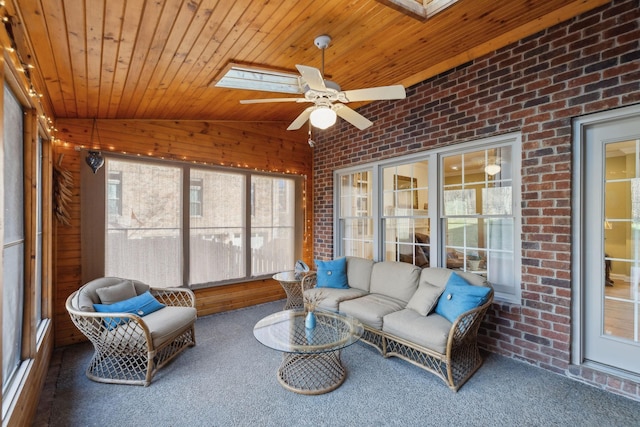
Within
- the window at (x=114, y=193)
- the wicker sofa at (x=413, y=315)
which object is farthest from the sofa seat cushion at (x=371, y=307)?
the window at (x=114, y=193)

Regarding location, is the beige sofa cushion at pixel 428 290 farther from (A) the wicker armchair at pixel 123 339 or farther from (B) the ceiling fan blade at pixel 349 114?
(A) the wicker armchair at pixel 123 339

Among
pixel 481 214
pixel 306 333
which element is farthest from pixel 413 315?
pixel 481 214

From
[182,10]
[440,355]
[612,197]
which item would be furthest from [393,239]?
[182,10]

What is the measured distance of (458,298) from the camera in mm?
2947

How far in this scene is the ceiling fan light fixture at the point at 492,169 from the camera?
3.44 m

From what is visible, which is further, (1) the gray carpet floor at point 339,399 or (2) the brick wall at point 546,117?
(2) the brick wall at point 546,117

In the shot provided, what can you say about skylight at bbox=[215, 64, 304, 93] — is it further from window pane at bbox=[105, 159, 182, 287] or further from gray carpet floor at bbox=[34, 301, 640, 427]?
gray carpet floor at bbox=[34, 301, 640, 427]

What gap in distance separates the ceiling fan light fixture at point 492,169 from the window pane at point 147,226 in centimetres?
399

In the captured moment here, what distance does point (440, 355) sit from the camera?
2.70 metres

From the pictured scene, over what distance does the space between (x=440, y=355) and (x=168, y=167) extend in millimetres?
4015

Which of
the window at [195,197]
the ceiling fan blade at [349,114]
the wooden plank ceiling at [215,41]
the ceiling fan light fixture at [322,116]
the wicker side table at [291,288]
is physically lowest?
the wicker side table at [291,288]

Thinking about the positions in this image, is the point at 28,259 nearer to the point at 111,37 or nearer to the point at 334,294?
the point at 111,37

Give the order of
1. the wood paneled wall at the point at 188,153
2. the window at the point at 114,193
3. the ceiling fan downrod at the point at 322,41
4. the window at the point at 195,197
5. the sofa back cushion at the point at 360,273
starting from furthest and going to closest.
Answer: the window at the point at 195,197 < the sofa back cushion at the point at 360,273 < the window at the point at 114,193 < the wood paneled wall at the point at 188,153 < the ceiling fan downrod at the point at 322,41

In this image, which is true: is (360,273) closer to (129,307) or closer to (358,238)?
(358,238)
